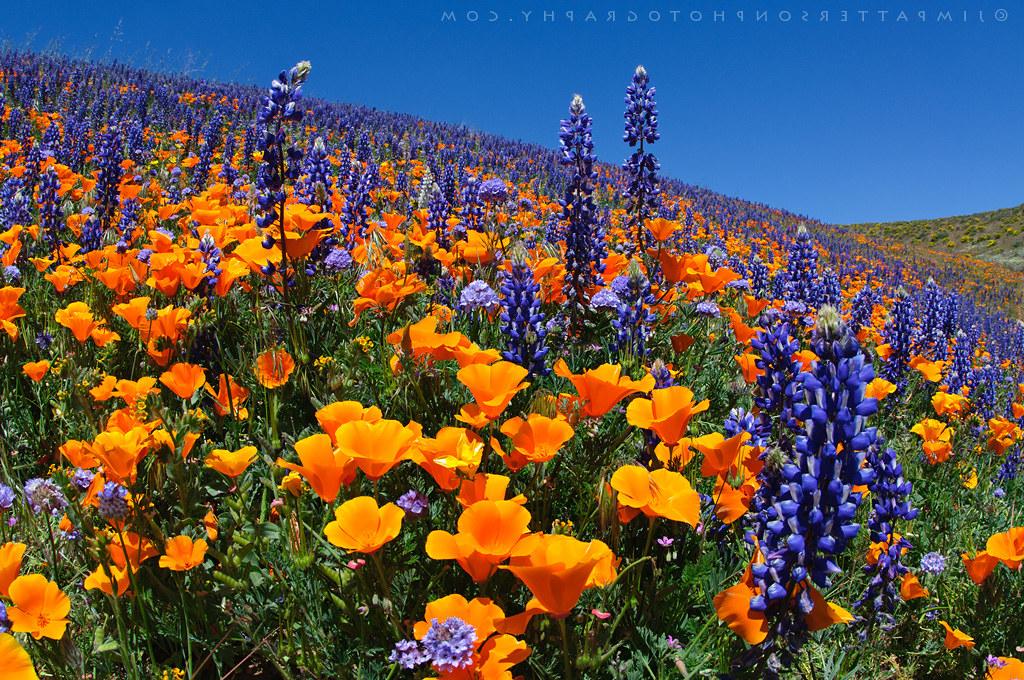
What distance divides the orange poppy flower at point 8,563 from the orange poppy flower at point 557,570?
43.0 inches

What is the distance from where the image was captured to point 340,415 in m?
1.64

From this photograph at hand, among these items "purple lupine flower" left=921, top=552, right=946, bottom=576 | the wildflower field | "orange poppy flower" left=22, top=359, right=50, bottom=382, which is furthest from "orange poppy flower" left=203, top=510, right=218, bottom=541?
"purple lupine flower" left=921, top=552, right=946, bottom=576

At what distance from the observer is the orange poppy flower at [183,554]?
5.24 ft

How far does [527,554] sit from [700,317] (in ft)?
9.99

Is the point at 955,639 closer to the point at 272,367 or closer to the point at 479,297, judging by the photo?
the point at 479,297

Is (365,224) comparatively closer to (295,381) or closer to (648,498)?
(295,381)

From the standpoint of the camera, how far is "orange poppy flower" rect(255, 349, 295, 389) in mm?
2406

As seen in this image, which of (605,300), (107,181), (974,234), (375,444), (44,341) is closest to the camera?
(375,444)

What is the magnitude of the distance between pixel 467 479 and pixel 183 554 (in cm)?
75

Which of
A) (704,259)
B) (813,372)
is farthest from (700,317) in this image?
(813,372)

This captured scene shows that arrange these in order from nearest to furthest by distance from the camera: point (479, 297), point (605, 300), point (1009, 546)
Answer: point (1009, 546) → point (479, 297) → point (605, 300)

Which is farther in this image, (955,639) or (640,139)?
(640,139)

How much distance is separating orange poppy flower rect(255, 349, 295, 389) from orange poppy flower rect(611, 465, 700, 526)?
4.74ft

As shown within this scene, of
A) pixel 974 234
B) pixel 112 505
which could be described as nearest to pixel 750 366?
pixel 112 505
